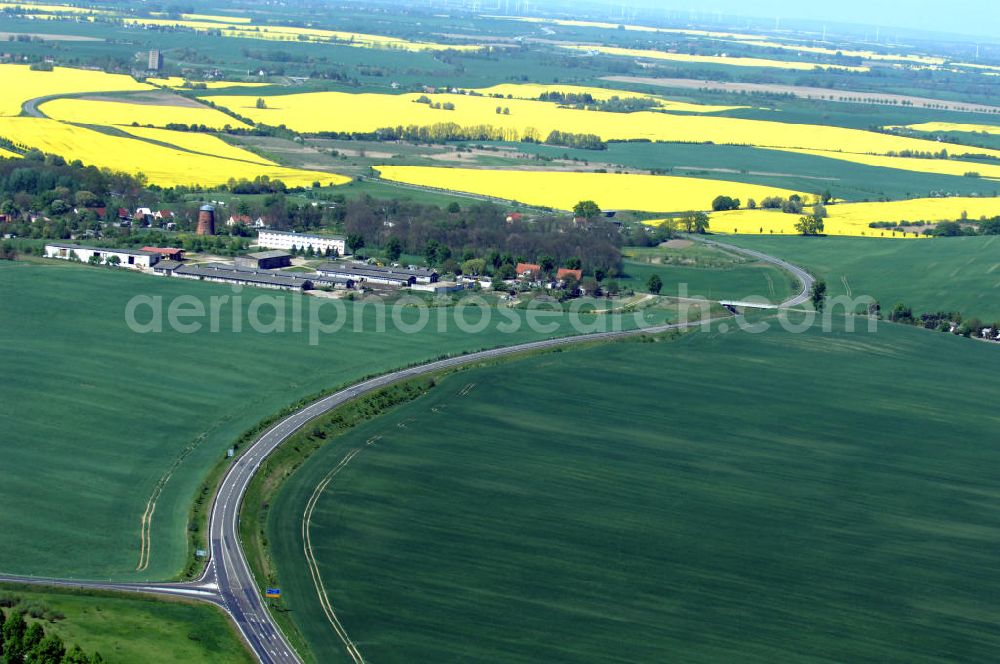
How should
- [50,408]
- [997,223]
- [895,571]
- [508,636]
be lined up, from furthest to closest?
[997,223] → [50,408] → [895,571] → [508,636]

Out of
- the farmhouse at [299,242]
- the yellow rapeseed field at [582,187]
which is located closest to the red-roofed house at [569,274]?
the farmhouse at [299,242]

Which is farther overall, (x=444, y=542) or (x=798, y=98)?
(x=798, y=98)

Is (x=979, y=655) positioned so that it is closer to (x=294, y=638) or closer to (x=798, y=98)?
(x=294, y=638)

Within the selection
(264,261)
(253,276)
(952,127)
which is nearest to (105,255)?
(264,261)

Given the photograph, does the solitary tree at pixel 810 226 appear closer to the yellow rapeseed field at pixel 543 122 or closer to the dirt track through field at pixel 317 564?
the yellow rapeseed field at pixel 543 122

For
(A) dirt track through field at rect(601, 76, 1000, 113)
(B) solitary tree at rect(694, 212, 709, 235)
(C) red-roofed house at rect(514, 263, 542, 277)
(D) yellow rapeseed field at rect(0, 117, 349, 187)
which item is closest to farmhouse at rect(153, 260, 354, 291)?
(C) red-roofed house at rect(514, 263, 542, 277)

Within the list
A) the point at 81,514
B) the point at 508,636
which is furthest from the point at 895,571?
the point at 81,514
